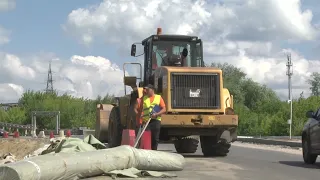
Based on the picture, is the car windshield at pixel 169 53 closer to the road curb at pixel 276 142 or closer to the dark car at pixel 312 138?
the dark car at pixel 312 138

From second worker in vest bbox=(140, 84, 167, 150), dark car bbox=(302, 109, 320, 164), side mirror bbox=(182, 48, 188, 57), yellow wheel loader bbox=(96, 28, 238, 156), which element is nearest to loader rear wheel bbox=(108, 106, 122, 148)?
yellow wheel loader bbox=(96, 28, 238, 156)

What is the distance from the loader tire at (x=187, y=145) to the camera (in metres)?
18.9

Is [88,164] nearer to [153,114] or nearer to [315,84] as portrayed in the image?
[153,114]

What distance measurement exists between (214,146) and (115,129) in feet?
10.2

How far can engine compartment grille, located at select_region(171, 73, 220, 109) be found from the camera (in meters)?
16.2

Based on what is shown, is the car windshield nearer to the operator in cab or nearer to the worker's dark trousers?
the operator in cab

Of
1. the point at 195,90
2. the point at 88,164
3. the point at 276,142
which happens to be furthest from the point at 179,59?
the point at 276,142

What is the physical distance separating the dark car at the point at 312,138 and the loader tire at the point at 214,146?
7.65ft

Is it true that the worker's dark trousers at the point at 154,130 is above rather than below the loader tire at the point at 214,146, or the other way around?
above

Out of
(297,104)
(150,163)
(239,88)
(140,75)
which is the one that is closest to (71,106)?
(239,88)

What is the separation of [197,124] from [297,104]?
53.4m

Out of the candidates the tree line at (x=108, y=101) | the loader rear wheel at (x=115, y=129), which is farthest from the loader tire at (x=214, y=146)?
the tree line at (x=108, y=101)

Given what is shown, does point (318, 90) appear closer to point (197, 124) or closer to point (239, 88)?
point (239, 88)

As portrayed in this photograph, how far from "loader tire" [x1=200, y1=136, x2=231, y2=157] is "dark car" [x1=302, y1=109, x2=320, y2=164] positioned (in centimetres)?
233
